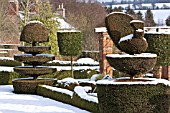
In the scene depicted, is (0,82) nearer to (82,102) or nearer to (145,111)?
(82,102)

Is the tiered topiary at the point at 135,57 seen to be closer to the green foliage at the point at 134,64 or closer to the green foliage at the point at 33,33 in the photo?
the green foliage at the point at 134,64

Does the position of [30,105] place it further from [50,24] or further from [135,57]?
[50,24]

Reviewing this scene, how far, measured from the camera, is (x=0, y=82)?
18.1 meters

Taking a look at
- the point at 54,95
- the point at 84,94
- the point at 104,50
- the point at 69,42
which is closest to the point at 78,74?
the point at 69,42

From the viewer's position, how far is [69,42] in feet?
54.6

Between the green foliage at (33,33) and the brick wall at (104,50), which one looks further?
the brick wall at (104,50)

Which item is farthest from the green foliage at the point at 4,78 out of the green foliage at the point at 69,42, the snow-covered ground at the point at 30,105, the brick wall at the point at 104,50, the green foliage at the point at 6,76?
the brick wall at the point at 104,50

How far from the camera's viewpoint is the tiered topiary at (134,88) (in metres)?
7.04

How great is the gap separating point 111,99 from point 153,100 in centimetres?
71

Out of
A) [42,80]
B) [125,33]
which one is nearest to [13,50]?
[42,80]

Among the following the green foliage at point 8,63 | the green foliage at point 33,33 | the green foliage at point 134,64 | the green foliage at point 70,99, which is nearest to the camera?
the green foliage at point 134,64

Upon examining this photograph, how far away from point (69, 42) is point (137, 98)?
980cm

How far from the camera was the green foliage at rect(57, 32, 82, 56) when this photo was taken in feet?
54.1

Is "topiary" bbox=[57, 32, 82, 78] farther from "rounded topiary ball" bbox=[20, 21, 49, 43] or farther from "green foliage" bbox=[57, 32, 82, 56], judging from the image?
"rounded topiary ball" bbox=[20, 21, 49, 43]
